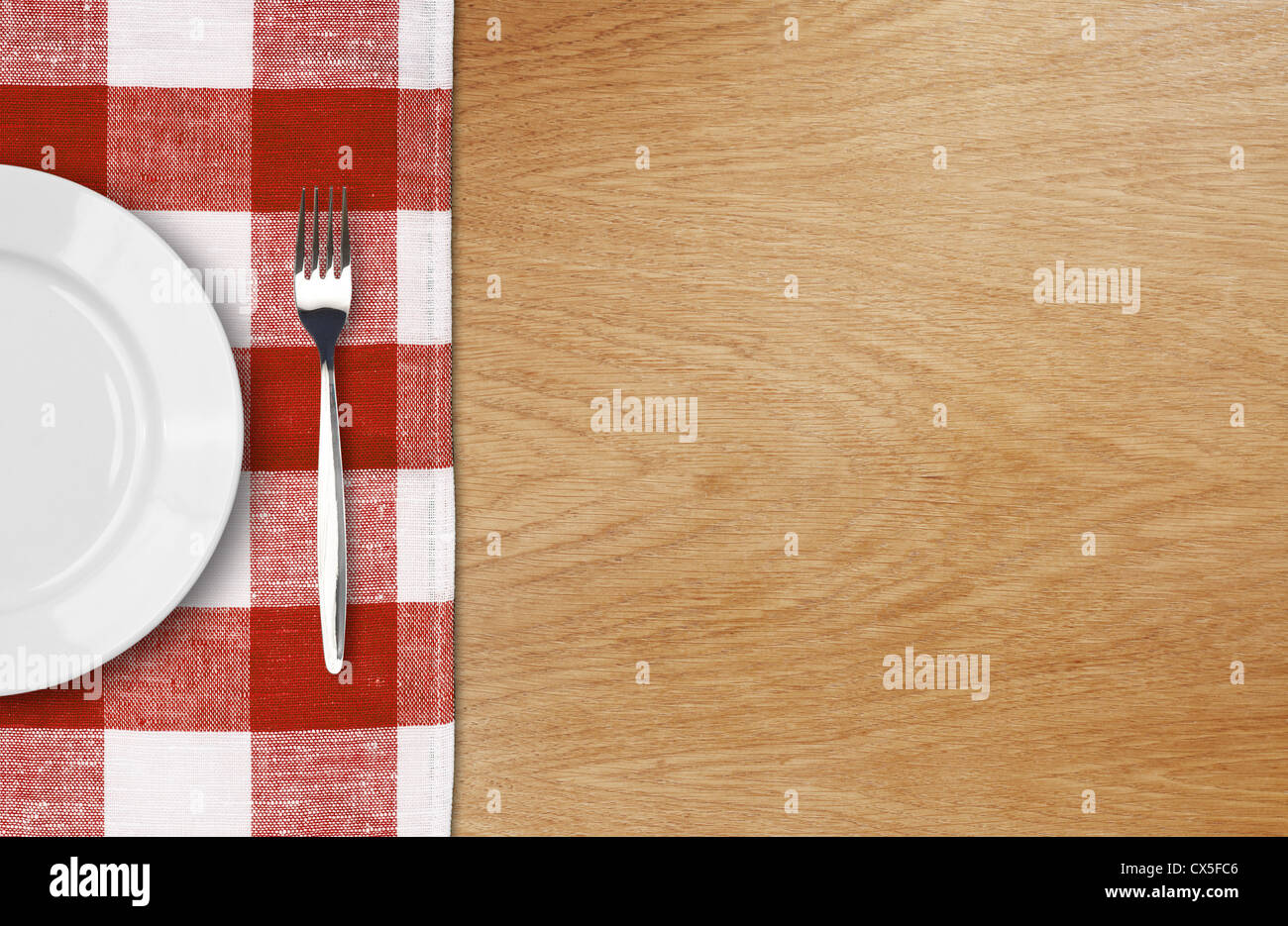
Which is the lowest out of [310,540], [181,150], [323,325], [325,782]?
[325,782]

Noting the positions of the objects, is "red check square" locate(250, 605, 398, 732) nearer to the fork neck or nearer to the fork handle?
the fork handle

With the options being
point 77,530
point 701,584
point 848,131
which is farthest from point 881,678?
point 77,530

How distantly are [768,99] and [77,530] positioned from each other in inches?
21.2

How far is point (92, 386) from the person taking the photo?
0.53 metres

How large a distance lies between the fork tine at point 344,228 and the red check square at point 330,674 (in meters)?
0.23

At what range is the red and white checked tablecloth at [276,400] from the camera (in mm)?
541

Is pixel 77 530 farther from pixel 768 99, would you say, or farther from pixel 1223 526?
pixel 1223 526

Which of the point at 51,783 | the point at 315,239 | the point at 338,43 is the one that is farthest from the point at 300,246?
the point at 51,783

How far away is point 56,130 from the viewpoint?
0.54m

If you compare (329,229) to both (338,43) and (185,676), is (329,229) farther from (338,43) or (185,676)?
(185,676)

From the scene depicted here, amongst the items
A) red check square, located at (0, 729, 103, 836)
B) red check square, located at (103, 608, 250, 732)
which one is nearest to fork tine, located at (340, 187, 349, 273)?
red check square, located at (103, 608, 250, 732)

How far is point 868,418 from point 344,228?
371 millimetres

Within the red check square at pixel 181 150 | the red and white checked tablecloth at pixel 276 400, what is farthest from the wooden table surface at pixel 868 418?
the red check square at pixel 181 150

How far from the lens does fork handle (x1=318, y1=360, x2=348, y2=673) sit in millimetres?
532
